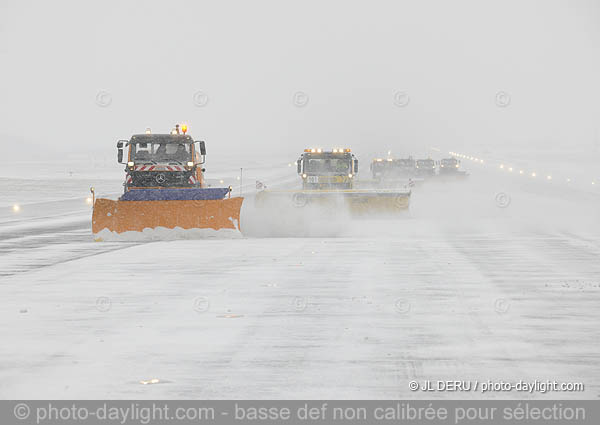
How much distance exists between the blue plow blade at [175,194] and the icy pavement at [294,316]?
984 millimetres

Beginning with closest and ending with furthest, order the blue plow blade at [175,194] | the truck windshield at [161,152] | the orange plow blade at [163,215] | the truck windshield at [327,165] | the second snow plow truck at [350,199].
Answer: the orange plow blade at [163,215], the blue plow blade at [175,194], the truck windshield at [161,152], the second snow plow truck at [350,199], the truck windshield at [327,165]

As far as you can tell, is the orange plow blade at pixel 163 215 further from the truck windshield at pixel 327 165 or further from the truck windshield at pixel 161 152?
the truck windshield at pixel 327 165

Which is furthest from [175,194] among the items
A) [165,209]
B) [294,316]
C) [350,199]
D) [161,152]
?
[294,316]

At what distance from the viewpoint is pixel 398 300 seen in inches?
440

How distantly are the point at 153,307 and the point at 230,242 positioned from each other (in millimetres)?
8718

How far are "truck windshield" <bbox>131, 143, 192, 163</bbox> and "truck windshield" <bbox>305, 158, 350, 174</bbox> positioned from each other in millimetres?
8487

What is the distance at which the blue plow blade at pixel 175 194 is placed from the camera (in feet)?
64.8

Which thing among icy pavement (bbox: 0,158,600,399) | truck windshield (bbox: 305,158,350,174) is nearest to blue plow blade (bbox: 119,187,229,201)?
icy pavement (bbox: 0,158,600,399)

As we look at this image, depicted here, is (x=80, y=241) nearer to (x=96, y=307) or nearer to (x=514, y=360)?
(x=96, y=307)

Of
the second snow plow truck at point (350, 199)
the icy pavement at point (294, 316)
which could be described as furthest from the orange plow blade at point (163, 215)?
the second snow plow truck at point (350, 199)

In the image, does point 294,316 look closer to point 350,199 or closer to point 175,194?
point 175,194

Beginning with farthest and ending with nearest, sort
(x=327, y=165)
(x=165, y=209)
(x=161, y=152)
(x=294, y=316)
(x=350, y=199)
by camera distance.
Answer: (x=327, y=165) < (x=350, y=199) < (x=161, y=152) < (x=165, y=209) < (x=294, y=316)

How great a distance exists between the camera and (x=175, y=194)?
19.9 metres

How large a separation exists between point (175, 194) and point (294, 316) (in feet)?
33.5
